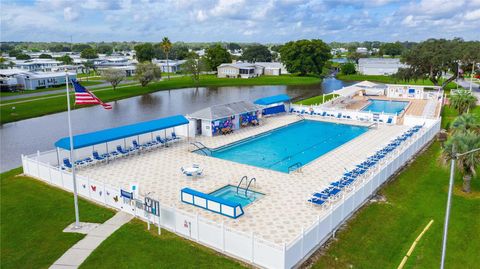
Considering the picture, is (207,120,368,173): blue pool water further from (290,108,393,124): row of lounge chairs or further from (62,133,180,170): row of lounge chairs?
(62,133,180,170): row of lounge chairs

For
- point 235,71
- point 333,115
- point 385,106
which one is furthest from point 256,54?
point 333,115

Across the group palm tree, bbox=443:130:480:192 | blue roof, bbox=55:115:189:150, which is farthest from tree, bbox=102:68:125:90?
palm tree, bbox=443:130:480:192

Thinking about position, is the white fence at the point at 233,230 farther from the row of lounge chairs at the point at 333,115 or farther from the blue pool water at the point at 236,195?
the row of lounge chairs at the point at 333,115

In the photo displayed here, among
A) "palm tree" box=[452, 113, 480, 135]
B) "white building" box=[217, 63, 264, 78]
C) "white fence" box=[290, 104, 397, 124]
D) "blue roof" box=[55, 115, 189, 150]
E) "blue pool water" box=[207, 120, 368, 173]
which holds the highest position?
"white building" box=[217, 63, 264, 78]

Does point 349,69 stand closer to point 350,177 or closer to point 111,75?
point 111,75

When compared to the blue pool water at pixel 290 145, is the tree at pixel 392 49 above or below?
above

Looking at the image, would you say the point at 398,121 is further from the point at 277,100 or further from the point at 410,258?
the point at 410,258

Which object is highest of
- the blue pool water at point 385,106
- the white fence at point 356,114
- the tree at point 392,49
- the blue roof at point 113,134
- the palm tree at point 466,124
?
the tree at point 392,49

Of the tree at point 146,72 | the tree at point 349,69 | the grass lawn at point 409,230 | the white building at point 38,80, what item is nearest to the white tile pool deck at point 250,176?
the grass lawn at point 409,230
